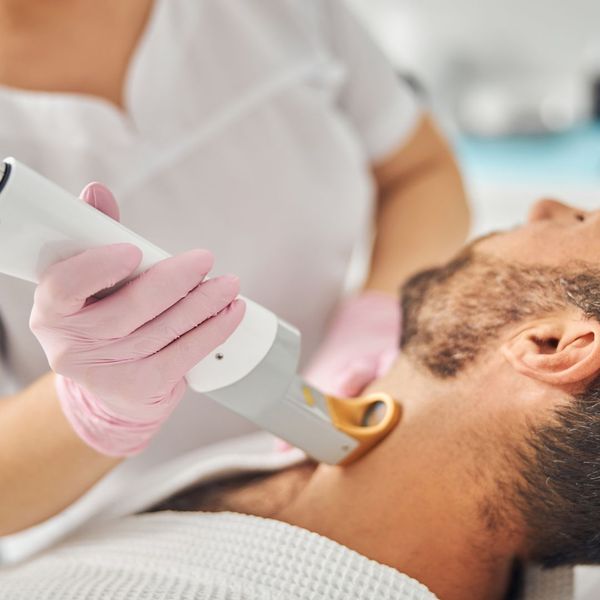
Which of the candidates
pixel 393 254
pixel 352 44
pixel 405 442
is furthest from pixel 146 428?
pixel 352 44

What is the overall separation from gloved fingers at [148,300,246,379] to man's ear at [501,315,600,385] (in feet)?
0.97

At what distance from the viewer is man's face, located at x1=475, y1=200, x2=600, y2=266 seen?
0.78 meters

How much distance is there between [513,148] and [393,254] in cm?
131

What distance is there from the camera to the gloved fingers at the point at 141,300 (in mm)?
562

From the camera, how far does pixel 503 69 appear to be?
8.11 feet

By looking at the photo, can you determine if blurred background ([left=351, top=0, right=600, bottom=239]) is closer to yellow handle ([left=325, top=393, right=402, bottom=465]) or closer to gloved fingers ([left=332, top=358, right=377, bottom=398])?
gloved fingers ([left=332, top=358, right=377, bottom=398])

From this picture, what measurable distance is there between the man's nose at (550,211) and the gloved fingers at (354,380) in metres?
0.27

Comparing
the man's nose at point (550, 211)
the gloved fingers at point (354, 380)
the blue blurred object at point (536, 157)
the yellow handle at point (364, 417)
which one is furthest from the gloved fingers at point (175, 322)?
the blue blurred object at point (536, 157)

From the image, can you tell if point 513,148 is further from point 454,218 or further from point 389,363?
point 389,363

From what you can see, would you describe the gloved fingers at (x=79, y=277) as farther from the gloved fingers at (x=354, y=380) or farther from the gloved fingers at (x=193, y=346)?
the gloved fingers at (x=354, y=380)

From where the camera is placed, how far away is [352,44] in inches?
47.7

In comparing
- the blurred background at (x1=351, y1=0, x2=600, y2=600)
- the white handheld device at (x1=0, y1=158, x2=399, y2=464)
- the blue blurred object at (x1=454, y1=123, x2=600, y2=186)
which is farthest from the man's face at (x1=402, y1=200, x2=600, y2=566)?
the blurred background at (x1=351, y1=0, x2=600, y2=600)

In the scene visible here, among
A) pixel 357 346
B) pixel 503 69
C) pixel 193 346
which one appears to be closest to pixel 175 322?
pixel 193 346

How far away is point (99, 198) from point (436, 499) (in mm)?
458
